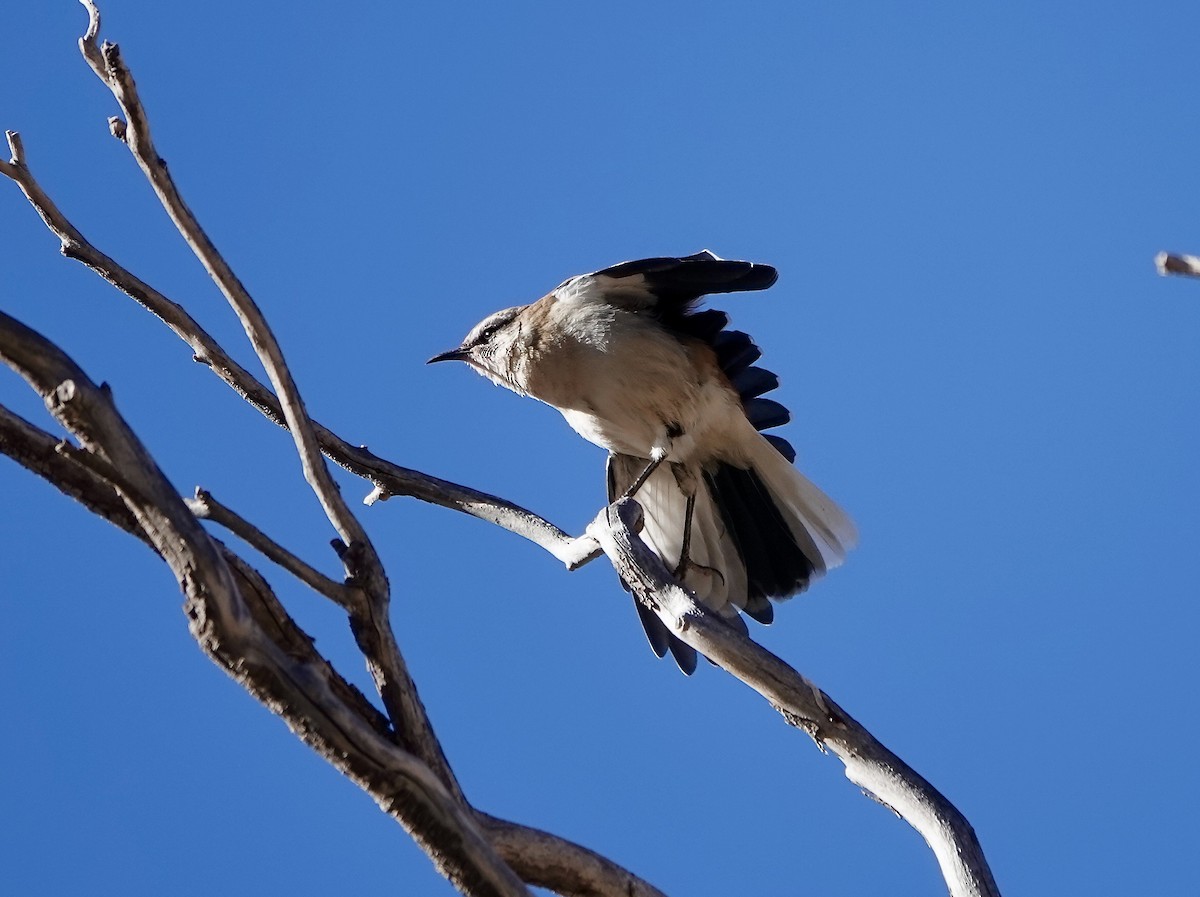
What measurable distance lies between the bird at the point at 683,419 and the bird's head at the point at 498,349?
0.01 meters

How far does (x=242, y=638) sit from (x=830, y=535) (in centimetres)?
409

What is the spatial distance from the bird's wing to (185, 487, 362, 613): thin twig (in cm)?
293

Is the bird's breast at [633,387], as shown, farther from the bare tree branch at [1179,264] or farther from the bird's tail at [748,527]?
the bare tree branch at [1179,264]

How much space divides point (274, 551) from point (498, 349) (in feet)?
11.5

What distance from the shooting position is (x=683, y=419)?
565 cm

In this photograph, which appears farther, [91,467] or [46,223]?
[46,223]

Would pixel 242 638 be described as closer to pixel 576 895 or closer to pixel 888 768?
pixel 576 895

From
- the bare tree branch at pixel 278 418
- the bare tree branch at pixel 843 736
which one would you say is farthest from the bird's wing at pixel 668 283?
the bare tree branch at pixel 843 736

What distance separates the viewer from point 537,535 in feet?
14.3

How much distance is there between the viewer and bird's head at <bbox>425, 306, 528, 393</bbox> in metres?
5.95

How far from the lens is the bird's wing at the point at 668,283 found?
520 cm

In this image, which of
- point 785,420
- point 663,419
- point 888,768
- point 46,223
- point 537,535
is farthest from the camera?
point 785,420

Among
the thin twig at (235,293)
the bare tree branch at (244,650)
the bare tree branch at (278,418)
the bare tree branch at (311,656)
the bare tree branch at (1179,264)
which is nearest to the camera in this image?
the bare tree branch at (1179,264)

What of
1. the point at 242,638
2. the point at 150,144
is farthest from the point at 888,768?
the point at 150,144
